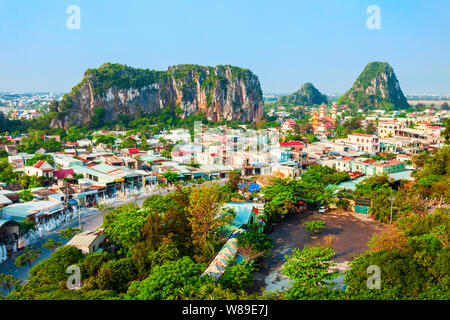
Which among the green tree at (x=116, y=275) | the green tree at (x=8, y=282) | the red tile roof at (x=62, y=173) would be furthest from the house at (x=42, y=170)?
the green tree at (x=116, y=275)

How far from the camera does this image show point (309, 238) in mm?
10422

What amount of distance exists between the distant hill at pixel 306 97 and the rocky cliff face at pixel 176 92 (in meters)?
47.2

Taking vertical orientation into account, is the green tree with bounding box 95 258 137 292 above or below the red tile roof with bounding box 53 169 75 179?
below

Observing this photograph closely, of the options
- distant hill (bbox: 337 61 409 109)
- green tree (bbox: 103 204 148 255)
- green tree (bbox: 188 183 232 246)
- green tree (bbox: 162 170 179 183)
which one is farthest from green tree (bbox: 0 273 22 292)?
distant hill (bbox: 337 61 409 109)

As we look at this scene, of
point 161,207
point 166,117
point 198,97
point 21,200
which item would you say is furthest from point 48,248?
point 198,97

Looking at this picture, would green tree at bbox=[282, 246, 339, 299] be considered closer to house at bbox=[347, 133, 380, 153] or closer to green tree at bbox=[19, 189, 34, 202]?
green tree at bbox=[19, 189, 34, 202]

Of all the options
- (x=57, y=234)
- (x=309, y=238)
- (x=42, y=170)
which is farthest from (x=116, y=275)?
(x=42, y=170)

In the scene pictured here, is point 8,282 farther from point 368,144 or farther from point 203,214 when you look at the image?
point 368,144

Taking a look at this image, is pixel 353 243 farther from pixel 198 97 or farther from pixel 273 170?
pixel 198 97

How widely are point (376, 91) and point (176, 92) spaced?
172 feet

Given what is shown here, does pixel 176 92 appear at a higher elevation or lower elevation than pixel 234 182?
higher

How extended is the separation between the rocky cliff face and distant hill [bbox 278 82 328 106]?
155 feet

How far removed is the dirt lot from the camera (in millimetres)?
7828
